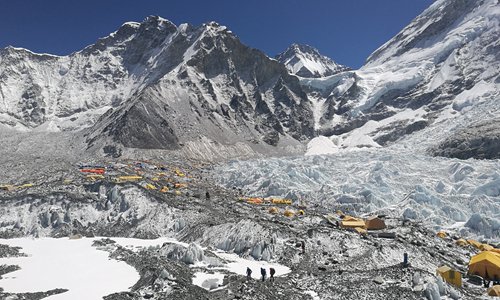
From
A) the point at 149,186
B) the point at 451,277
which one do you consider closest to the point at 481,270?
the point at 451,277

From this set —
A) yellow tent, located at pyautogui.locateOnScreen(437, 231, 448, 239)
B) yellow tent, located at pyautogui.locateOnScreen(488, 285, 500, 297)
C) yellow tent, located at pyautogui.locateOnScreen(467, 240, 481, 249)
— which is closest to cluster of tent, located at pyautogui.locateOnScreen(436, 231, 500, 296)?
yellow tent, located at pyautogui.locateOnScreen(488, 285, 500, 297)

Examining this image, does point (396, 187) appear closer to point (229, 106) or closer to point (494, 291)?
point (494, 291)

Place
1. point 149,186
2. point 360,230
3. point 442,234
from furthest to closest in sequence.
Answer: point 149,186 < point 442,234 < point 360,230

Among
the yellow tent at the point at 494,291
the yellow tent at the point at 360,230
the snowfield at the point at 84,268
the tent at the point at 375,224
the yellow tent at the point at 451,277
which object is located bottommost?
the yellow tent at the point at 494,291

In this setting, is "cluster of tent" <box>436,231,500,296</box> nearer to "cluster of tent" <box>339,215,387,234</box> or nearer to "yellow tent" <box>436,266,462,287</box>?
"yellow tent" <box>436,266,462,287</box>

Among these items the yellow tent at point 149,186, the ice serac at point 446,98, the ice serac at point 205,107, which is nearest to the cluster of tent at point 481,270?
the yellow tent at point 149,186

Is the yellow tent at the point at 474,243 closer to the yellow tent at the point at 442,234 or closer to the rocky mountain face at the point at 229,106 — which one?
the yellow tent at the point at 442,234
